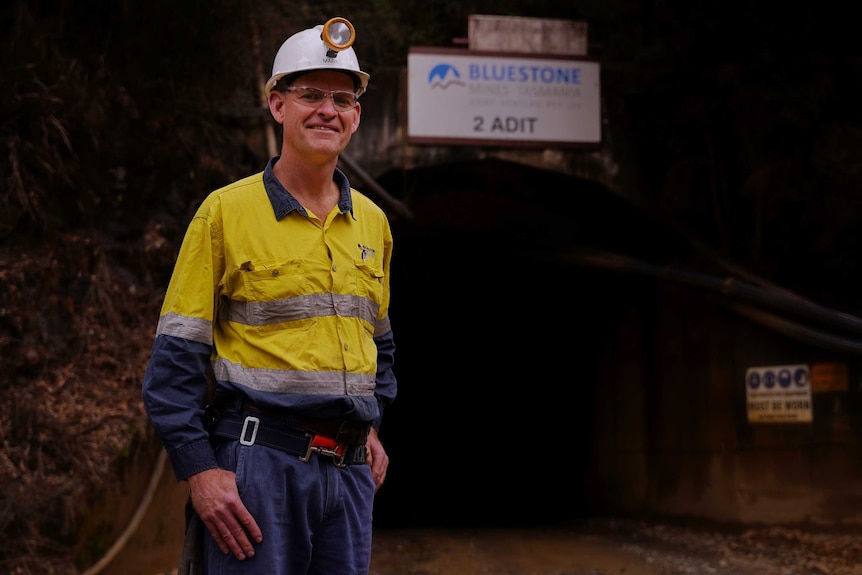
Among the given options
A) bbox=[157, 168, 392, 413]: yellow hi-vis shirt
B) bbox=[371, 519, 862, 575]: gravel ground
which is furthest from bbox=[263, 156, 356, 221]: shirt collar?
bbox=[371, 519, 862, 575]: gravel ground

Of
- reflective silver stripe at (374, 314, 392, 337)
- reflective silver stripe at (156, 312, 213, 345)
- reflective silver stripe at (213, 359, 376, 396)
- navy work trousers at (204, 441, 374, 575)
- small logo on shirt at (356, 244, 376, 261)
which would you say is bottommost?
navy work trousers at (204, 441, 374, 575)

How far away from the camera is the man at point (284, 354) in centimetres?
224

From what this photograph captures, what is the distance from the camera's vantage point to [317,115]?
2.47m

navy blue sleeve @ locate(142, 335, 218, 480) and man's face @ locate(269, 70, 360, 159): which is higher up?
man's face @ locate(269, 70, 360, 159)

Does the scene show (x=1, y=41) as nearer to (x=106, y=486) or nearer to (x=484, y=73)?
(x=106, y=486)

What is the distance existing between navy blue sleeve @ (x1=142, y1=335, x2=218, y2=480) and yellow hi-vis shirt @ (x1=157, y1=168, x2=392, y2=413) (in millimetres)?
38

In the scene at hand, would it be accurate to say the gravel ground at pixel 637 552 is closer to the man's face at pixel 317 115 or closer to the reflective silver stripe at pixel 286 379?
the reflective silver stripe at pixel 286 379

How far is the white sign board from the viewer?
8477 mm

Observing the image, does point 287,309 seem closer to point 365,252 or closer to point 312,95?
point 365,252

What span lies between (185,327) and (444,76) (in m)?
6.49

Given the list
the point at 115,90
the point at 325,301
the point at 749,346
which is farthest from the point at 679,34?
the point at 325,301

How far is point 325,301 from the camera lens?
2414 mm

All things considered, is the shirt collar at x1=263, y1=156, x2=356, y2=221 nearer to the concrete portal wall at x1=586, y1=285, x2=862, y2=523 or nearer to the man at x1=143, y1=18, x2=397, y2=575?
the man at x1=143, y1=18, x2=397, y2=575

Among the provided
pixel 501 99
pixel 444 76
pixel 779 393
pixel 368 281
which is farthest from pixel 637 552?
pixel 368 281
